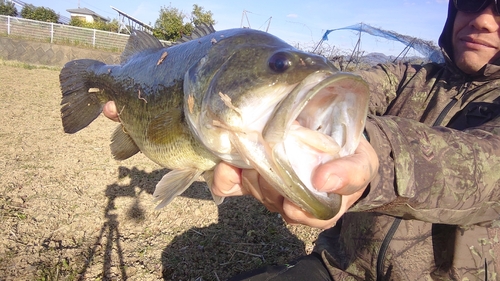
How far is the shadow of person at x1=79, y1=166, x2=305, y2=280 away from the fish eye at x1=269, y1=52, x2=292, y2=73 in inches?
111

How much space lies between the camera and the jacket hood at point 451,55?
2516 mm

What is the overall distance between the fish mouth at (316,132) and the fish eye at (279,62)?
0.17m

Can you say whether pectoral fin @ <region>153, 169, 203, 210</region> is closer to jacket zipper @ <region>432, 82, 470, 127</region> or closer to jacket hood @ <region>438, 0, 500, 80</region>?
jacket zipper @ <region>432, 82, 470, 127</region>

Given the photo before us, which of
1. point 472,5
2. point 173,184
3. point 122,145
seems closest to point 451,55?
point 472,5

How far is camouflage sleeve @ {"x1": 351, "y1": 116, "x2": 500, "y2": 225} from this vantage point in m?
Result: 1.47

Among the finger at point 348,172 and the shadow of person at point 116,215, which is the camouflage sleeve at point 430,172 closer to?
the finger at point 348,172

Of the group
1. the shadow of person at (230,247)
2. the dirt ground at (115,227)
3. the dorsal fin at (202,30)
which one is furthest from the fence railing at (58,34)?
the dorsal fin at (202,30)

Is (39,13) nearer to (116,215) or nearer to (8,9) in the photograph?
(8,9)

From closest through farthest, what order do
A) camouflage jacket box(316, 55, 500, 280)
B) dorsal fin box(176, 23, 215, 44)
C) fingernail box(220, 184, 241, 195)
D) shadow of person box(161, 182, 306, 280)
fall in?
1. camouflage jacket box(316, 55, 500, 280)
2. fingernail box(220, 184, 241, 195)
3. dorsal fin box(176, 23, 215, 44)
4. shadow of person box(161, 182, 306, 280)

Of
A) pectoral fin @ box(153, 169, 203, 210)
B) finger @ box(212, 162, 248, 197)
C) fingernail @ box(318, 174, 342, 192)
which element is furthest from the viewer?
pectoral fin @ box(153, 169, 203, 210)

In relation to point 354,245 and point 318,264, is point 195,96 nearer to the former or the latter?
point 354,245

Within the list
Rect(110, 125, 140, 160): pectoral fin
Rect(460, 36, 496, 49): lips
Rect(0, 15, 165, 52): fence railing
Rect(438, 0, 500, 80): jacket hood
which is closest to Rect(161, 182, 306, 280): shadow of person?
Rect(110, 125, 140, 160): pectoral fin

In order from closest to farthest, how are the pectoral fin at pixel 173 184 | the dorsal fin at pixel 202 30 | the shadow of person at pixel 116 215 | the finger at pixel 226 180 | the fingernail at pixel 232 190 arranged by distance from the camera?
the finger at pixel 226 180 → the fingernail at pixel 232 190 → the pectoral fin at pixel 173 184 → the dorsal fin at pixel 202 30 → the shadow of person at pixel 116 215

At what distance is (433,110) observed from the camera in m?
2.65
